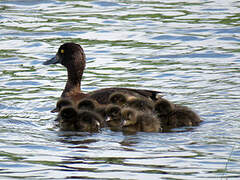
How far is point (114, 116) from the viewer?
340 inches

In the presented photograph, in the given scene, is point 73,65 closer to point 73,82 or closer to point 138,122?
point 73,82

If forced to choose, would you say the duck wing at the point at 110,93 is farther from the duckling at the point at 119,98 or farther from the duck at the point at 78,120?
the duck at the point at 78,120

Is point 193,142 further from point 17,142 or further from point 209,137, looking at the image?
point 17,142

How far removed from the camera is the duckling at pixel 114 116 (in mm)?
8617

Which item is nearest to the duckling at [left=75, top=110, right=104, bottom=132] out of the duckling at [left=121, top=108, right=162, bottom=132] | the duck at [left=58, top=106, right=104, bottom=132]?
the duck at [left=58, top=106, right=104, bottom=132]

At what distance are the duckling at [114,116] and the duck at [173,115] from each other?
19.5 inches

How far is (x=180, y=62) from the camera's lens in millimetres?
12336

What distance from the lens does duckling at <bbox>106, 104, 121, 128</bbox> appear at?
28.3ft

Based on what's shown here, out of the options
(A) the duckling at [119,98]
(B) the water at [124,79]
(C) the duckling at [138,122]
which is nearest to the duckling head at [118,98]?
(A) the duckling at [119,98]

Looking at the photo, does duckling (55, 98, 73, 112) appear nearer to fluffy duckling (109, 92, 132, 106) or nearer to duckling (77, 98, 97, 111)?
duckling (77, 98, 97, 111)

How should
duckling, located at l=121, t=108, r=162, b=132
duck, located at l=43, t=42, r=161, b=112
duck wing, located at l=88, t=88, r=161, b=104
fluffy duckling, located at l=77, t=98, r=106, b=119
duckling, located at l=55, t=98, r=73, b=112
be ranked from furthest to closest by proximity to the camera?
duck, located at l=43, t=42, r=161, b=112 < duckling, located at l=55, t=98, r=73, b=112 < duck wing, located at l=88, t=88, r=161, b=104 < fluffy duckling, located at l=77, t=98, r=106, b=119 < duckling, located at l=121, t=108, r=162, b=132

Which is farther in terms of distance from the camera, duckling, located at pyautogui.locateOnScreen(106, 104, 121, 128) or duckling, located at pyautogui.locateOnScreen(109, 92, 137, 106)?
duckling, located at pyautogui.locateOnScreen(109, 92, 137, 106)

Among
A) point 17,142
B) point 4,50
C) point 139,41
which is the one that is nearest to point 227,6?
point 139,41

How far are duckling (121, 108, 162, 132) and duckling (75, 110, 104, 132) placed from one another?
31 cm
